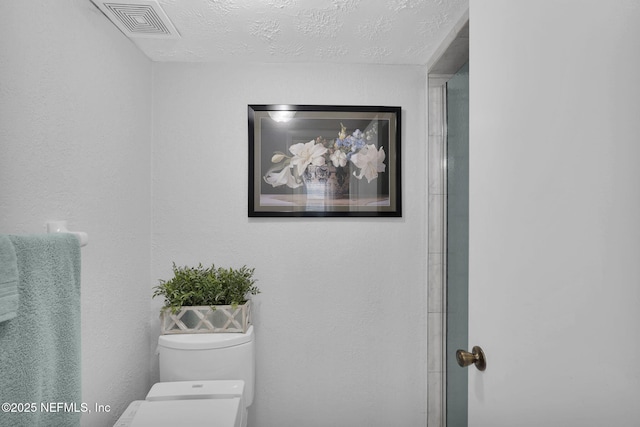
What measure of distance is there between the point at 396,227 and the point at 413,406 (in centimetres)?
98

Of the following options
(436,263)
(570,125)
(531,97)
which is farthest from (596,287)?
(436,263)

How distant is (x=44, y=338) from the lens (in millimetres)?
968

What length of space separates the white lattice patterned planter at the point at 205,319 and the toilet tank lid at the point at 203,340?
3cm

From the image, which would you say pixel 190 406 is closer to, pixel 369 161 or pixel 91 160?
pixel 91 160

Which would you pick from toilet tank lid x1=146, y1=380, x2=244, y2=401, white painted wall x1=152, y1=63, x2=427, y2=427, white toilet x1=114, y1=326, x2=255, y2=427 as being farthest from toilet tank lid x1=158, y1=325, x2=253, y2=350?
white painted wall x1=152, y1=63, x2=427, y2=427

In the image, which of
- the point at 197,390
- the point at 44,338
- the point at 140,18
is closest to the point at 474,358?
the point at 44,338

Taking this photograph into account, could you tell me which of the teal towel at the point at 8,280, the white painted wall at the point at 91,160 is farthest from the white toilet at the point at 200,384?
the teal towel at the point at 8,280

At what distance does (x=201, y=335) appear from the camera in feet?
6.12

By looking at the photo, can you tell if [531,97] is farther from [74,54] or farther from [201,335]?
[201,335]

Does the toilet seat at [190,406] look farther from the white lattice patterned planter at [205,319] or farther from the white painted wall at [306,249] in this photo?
the white painted wall at [306,249]

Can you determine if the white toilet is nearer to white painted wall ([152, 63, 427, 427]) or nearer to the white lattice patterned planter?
the white lattice patterned planter

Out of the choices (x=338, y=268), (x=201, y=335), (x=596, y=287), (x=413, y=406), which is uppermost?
(x=596, y=287)

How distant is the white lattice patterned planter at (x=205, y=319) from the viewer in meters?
1.88

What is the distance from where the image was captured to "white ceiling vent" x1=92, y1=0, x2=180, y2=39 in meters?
1.49
